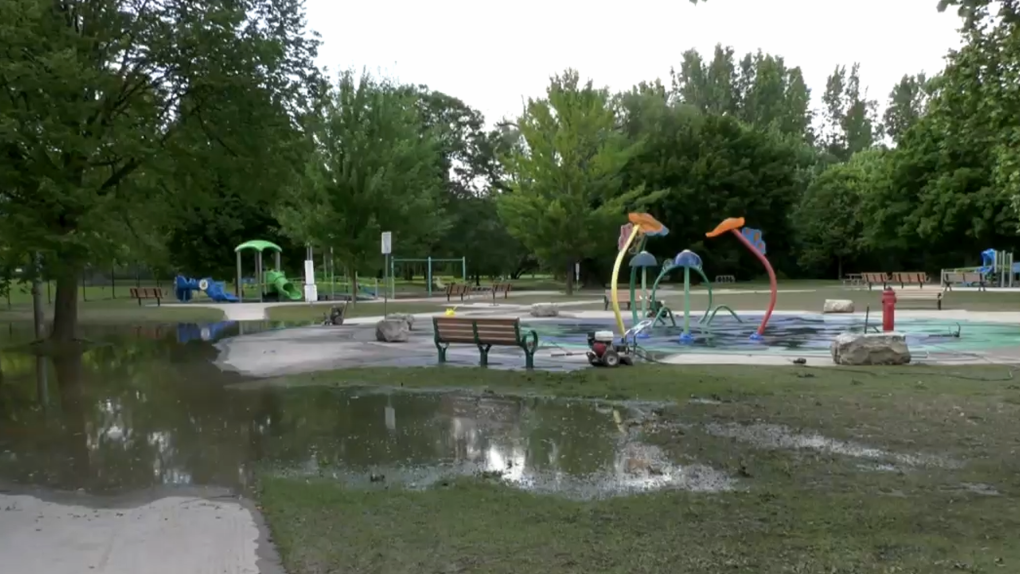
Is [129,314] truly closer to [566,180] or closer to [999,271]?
[566,180]

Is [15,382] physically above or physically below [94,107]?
below

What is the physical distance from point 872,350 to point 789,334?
6196 mm

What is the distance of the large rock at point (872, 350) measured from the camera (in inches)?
520

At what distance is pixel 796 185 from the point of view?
207 feet

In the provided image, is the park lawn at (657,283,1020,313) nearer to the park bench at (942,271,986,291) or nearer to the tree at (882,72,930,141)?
the park bench at (942,271,986,291)

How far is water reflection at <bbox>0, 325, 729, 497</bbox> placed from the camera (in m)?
6.75

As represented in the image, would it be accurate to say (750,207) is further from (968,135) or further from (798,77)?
(968,135)

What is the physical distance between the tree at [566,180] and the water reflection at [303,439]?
112 ft

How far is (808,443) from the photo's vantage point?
7590 mm

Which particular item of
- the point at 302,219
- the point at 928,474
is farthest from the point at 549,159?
the point at 928,474

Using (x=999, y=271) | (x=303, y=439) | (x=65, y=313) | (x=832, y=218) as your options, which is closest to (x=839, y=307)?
(x=303, y=439)

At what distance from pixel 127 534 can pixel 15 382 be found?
355 inches

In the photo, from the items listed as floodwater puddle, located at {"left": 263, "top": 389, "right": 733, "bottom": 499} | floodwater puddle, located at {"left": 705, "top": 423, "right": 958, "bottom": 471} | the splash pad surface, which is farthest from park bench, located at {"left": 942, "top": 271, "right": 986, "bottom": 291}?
floodwater puddle, located at {"left": 263, "top": 389, "right": 733, "bottom": 499}

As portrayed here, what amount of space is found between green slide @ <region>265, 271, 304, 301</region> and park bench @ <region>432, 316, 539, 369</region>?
2831 centimetres
